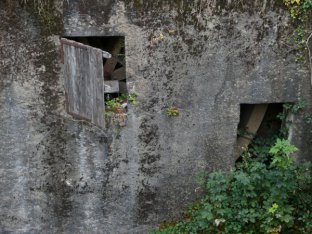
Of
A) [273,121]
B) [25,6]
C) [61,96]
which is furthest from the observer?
[273,121]

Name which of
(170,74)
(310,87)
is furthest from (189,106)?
(310,87)

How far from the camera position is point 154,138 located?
613 cm

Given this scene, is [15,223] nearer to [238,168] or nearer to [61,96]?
[61,96]

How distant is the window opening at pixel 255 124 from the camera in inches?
261

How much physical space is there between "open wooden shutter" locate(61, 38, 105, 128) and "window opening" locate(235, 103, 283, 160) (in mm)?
2069

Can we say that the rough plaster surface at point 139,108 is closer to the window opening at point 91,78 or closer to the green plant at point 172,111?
the green plant at point 172,111

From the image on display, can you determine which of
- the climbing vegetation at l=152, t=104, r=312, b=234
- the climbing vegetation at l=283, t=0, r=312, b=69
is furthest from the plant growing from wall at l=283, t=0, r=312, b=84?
the climbing vegetation at l=152, t=104, r=312, b=234

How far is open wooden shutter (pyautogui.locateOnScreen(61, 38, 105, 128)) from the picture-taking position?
5.49 metres

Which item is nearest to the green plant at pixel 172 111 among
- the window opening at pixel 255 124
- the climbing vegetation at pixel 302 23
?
the window opening at pixel 255 124

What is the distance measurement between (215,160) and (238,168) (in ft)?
1.21

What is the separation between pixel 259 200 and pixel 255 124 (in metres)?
1.25

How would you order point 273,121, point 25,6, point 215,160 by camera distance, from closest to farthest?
point 25,6
point 215,160
point 273,121

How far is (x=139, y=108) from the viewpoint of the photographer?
5.98m

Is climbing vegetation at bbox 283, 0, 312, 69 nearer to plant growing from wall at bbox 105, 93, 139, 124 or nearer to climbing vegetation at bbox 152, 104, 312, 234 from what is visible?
climbing vegetation at bbox 152, 104, 312, 234
